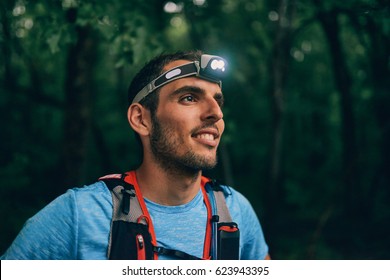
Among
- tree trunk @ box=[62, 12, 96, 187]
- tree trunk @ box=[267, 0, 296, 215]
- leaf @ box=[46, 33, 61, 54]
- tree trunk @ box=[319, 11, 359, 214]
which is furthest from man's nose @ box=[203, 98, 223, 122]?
tree trunk @ box=[319, 11, 359, 214]

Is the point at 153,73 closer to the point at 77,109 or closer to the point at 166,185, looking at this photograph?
the point at 166,185

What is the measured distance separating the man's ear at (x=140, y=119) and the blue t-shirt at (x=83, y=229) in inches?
18.8

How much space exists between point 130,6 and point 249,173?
10.4 meters

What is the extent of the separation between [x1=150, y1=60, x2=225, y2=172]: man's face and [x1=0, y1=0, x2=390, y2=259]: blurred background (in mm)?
1529

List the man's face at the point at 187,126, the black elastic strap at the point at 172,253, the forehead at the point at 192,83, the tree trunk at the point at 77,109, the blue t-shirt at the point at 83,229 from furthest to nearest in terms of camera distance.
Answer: the tree trunk at the point at 77,109
the forehead at the point at 192,83
the man's face at the point at 187,126
the black elastic strap at the point at 172,253
the blue t-shirt at the point at 83,229

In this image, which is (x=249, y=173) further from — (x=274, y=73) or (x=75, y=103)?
(x=75, y=103)

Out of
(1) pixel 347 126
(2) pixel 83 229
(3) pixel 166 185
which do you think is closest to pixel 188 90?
(3) pixel 166 185

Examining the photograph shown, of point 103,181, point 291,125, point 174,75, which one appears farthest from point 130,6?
point 291,125

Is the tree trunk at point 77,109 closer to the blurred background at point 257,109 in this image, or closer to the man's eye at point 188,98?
the blurred background at point 257,109

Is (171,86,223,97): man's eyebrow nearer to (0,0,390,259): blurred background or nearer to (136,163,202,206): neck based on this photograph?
(136,163,202,206): neck

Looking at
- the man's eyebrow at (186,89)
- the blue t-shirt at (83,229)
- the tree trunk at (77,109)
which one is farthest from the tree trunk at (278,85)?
the blue t-shirt at (83,229)

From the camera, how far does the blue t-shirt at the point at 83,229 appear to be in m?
2.10

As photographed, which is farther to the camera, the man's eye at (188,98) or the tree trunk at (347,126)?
the tree trunk at (347,126)

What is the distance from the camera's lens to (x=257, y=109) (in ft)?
46.7
